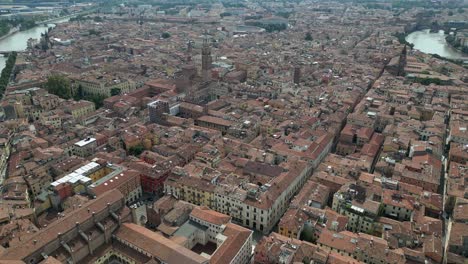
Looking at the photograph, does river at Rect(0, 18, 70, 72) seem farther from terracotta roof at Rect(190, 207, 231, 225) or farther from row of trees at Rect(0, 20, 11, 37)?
terracotta roof at Rect(190, 207, 231, 225)

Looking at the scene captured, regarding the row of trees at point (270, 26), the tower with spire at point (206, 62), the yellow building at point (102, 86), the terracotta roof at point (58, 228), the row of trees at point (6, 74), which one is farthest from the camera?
the row of trees at point (270, 26)

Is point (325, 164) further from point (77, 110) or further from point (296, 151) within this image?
point (77, 110)

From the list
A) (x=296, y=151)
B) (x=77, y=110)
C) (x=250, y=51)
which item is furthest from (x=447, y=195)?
(x=250, y=51)

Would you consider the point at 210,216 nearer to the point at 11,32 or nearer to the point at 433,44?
the point at 433,44

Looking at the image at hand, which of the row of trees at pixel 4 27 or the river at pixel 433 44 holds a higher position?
the row of trees at pixel 4 27

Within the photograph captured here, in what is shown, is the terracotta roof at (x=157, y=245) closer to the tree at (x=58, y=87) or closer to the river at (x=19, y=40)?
the tree at (x=58, y=87)

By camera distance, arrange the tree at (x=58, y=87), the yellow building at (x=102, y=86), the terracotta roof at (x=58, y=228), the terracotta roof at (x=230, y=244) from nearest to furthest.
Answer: the terracotta roof at (x=58, y=228)
the terracotta roof at (x=230, y=244)
the tree at (x=58, y=87)
the yellow building at (x=102, y=86)

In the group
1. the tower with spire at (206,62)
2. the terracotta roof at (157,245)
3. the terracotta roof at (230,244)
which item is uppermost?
the tower with spire at (206,62)

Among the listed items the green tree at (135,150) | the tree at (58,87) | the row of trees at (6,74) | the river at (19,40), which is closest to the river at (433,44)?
the green tree at (135,150)

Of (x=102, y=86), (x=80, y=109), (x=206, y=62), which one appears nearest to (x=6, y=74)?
(x=102, y=86)
